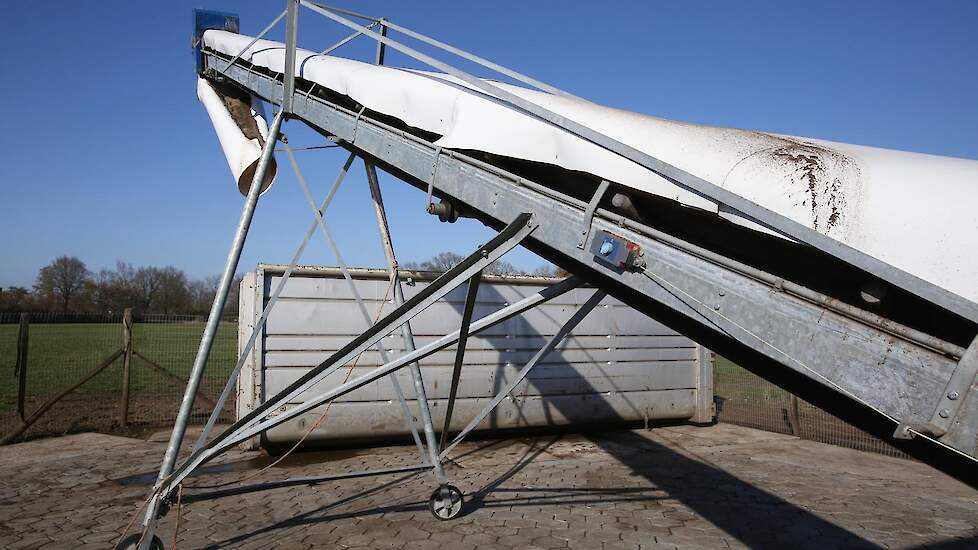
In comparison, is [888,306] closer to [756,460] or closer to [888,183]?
[888,183]

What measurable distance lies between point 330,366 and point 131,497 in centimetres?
422

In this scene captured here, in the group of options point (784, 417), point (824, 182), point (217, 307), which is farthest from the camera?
point (784, 417)

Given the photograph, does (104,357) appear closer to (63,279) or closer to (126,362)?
(126,362)

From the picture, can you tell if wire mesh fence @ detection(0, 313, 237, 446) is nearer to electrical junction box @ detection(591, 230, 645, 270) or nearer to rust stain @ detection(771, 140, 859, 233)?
electrical junction box @ detection(591, 230, 645, 270)

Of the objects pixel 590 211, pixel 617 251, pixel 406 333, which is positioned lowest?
pixel 406 333

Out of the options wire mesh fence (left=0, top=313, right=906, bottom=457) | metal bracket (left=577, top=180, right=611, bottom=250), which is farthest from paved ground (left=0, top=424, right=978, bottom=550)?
metal bracket (left=577, top=180, right=611, bottom=250)

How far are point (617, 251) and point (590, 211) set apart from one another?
0.96 ft

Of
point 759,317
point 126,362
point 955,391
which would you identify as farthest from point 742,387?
point 955,391

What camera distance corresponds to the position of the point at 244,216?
5195mm

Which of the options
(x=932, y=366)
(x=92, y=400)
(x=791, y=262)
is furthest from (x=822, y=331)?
(x=92, y=400)

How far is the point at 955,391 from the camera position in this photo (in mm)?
1948

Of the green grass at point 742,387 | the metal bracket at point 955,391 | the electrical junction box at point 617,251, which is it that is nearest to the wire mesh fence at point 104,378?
the electrical junction box at point 617,251

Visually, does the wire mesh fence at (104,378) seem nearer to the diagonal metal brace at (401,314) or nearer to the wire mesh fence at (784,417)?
the diagonal metal brace at (401,314)

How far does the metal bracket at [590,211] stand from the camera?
3027mm
